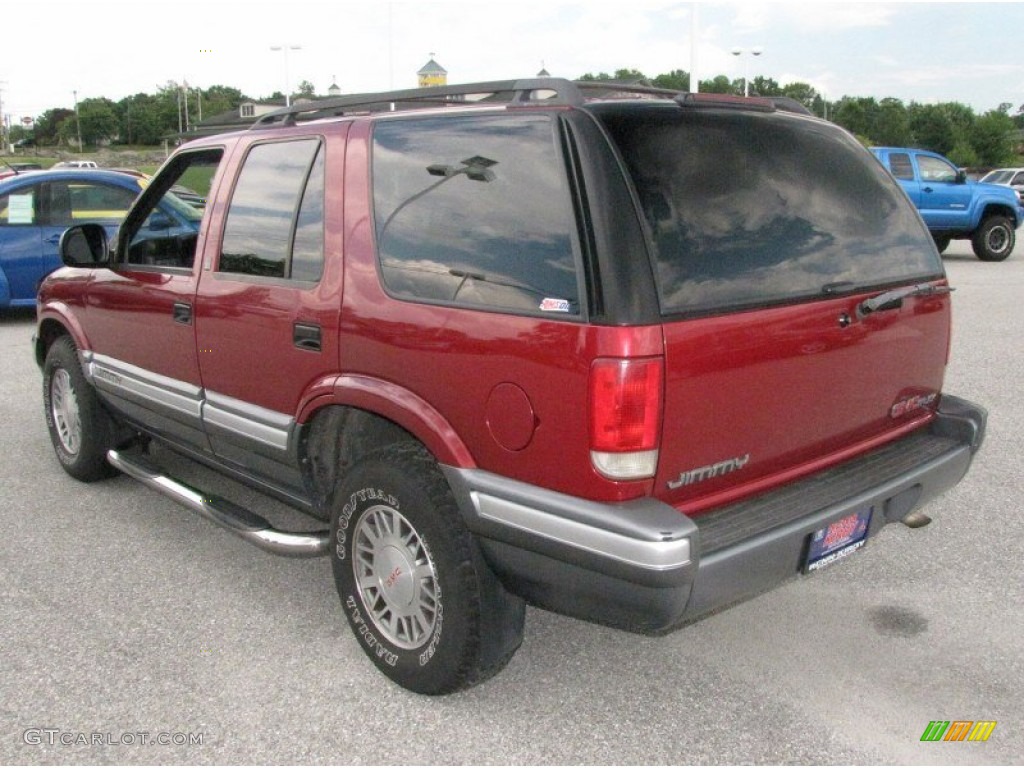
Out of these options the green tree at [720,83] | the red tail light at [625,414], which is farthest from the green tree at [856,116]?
the red tail light at [625,414]

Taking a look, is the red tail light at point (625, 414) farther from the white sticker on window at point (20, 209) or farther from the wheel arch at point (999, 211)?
the wheel arch at point (999, 211)

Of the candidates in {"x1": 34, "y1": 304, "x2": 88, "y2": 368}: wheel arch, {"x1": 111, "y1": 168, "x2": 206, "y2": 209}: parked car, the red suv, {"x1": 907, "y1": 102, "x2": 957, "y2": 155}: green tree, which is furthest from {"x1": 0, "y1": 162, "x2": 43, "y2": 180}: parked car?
{"x1": 907, "y1": 102, "x2": 957, "y2": 155}: green tree

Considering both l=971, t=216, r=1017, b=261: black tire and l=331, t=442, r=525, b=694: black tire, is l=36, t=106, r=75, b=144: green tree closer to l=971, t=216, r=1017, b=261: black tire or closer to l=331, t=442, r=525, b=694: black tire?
l=971, t=216, r=1017, b=261: black tire

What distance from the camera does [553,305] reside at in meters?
2.61

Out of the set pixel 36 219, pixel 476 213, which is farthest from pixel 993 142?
pixel 476 213

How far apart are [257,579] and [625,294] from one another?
7.68 feet

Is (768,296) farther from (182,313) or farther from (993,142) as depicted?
(993,142)

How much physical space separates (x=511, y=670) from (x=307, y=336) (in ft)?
4.49

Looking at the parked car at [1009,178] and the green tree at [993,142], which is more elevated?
the green tree at [993,142]

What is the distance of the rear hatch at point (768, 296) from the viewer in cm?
264

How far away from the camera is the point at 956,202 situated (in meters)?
17.3

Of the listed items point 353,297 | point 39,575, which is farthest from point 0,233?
point 353,297

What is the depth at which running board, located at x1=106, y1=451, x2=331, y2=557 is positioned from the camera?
349cm

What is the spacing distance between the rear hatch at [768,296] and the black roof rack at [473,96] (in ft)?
0.68
